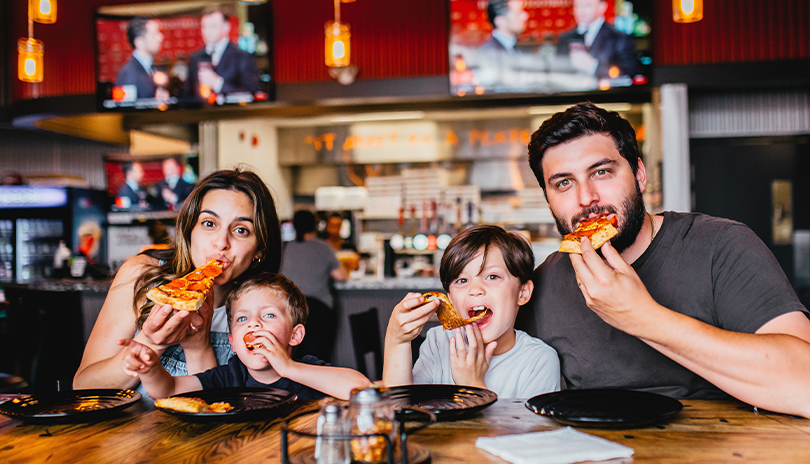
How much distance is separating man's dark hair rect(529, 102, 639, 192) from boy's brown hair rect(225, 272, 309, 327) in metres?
0.95

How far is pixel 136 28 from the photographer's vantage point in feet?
19.2

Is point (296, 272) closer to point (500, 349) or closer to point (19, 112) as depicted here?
point (500, 349)

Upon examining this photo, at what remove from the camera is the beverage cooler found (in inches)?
298

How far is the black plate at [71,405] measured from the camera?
1.48m

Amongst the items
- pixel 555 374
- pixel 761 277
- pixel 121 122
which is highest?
pixel 121 122

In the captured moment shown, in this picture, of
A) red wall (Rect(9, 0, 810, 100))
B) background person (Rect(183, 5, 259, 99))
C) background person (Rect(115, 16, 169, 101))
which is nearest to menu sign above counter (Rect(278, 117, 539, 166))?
red wall (Rect(9, 0, 810, 100))

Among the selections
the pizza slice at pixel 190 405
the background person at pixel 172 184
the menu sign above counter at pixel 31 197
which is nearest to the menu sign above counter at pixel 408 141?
the background person at pixel 172 184

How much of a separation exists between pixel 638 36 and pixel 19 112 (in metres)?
6.10

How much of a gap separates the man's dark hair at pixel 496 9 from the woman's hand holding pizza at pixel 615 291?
163 inches

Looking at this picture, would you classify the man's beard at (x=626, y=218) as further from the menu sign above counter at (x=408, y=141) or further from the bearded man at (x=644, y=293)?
the menu sign above counter at (x=408, y=141)

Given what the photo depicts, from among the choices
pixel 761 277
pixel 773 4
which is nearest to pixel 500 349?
pixel 761 277

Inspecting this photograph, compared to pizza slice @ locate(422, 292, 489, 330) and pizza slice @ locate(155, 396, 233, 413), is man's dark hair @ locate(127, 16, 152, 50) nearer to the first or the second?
pizza slice @ locate(422, 292, 489, 330)

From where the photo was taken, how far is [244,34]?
5688 millimetres

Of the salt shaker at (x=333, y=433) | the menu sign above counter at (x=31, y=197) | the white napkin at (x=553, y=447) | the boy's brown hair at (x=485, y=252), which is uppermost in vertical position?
the menu sign above counter at (x=31, y=197)
